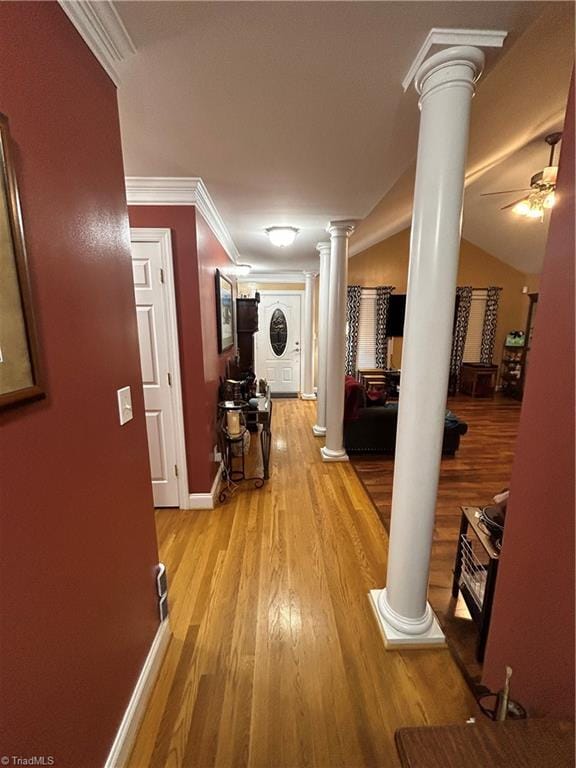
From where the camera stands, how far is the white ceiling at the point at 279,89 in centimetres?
94

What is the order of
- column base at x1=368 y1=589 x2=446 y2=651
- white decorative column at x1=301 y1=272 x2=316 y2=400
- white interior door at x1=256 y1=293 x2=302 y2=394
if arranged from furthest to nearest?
white interior door at x1=256 y1=293 x2=302 y2=394
white decorative column at x1=301 y1=272 x2=316 y2=400
column base at x1=368 y1=589 x2=446 y2=651

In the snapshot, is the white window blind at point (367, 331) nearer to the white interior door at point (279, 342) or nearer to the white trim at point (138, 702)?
the white interior door at point (279, 342)

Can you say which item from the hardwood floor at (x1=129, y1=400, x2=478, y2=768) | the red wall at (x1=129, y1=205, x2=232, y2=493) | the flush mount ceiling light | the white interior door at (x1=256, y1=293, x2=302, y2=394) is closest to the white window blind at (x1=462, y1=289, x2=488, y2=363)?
the white interior door at (x1=256, y1=293, x2=302, y2=394)

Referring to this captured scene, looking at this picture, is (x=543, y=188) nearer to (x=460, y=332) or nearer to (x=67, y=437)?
(x=460, y=332)

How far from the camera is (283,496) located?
2.82 m

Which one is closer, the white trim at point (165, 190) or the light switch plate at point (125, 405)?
the light switch plate at point (125, 405)

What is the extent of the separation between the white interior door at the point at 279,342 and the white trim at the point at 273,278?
28 centimetres

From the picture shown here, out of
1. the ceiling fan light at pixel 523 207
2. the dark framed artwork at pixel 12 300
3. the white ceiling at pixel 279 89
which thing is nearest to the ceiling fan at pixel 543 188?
the ceiling fan light at pixel 523 207

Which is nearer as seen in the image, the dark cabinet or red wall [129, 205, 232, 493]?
red wall [129, 205, 232, 493]

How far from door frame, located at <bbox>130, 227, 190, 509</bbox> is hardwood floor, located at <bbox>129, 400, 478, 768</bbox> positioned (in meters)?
0.33

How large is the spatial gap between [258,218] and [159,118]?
62.6 inches

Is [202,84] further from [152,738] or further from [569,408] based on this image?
[152,738]

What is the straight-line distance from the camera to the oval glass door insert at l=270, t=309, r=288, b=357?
6.62 meters

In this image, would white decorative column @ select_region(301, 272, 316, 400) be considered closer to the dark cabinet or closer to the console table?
the dark cabinet
